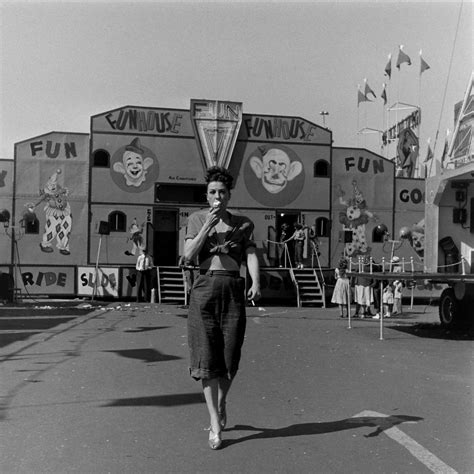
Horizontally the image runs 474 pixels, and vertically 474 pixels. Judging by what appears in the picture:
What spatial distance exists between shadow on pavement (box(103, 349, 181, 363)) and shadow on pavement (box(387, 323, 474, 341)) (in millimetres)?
5332

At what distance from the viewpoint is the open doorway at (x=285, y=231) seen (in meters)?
22.5

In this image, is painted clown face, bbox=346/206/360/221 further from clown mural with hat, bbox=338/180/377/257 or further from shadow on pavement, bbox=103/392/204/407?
shadow on pavement, bbox=103/392/204/407

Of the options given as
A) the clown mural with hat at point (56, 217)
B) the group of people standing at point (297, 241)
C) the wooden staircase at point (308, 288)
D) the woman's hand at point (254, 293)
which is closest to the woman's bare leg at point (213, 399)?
the woman's hand at point (254, 293)

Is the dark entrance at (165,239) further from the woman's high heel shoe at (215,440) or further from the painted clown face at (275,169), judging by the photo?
the woman's high heel shoe at (215,440)

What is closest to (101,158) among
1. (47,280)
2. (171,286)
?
(47,280)

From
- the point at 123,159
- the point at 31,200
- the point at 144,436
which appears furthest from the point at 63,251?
the point at 144,436

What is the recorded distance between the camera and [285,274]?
69.9 feet

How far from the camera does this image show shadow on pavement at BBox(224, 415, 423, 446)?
4914 mm

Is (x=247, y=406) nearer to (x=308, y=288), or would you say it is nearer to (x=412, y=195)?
(x=308, y=288)

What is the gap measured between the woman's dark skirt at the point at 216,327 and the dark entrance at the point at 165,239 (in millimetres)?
17729

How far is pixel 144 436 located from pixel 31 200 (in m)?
18.0

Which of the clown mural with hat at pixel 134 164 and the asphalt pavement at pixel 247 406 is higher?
the clown mural with hat at pixel 134 164

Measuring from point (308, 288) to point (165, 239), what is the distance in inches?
212

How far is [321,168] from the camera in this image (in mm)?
23000
